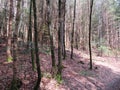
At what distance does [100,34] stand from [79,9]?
30.6 feet

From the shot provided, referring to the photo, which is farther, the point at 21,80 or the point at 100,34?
the point at 100,34

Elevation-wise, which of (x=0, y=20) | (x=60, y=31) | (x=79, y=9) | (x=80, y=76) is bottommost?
(x=80, y=76)

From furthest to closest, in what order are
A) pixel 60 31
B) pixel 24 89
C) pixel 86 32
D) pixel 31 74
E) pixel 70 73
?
1. pixel 86 32
2. pixel 70 73
3. pixel 60 31
4. pixel 31 74
5. pixel 24 89

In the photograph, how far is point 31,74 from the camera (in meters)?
13.0

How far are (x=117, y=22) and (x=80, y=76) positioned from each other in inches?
1613

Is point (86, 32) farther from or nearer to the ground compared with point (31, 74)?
farther from the ground

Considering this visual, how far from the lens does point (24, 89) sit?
11289mm

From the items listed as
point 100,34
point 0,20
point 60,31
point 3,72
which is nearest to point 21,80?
point 3,72

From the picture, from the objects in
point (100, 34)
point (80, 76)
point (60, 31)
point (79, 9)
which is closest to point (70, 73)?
point (80, 76)

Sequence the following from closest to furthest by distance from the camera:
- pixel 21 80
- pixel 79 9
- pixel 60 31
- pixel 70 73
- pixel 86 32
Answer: pixel 21 80 < pixel 60 31 < pixel 70 73 < pixel 86 32 < pixel 79 9

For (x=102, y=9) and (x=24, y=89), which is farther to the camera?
(x=102, y=9)

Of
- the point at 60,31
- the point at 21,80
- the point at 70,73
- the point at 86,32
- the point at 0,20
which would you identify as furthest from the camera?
the point at 86,32

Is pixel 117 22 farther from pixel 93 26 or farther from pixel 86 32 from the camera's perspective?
pixel 86 32

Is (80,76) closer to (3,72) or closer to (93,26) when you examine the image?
(3,72)
